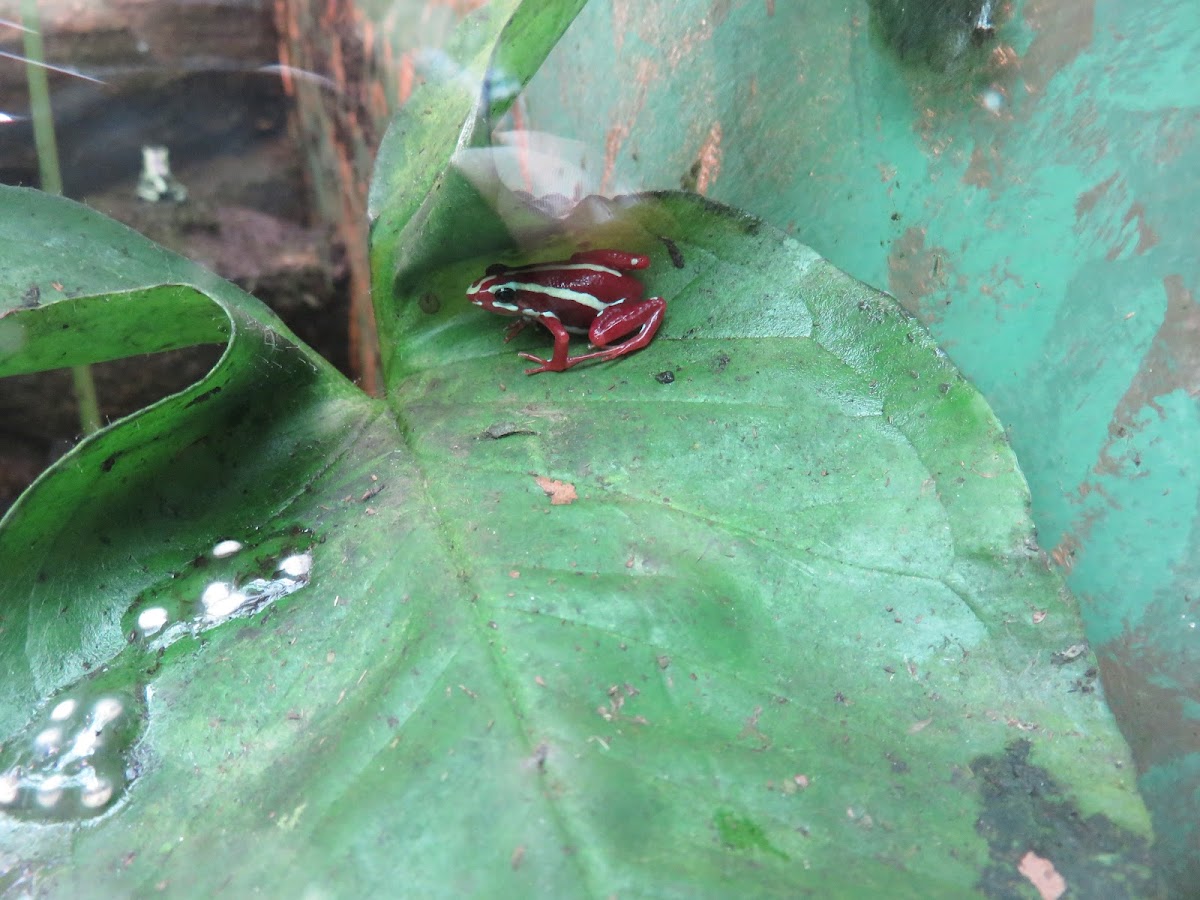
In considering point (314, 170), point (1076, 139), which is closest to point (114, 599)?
point (1076, 139)

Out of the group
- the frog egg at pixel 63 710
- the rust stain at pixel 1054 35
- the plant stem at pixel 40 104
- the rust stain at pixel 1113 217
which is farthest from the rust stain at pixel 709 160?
the plant stem at pixel 40 104

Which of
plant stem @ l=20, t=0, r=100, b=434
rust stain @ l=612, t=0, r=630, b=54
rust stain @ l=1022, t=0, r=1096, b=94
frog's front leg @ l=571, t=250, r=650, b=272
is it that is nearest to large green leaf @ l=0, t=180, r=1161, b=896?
frog's front leg @ l=571, t=250, r=650, b=272

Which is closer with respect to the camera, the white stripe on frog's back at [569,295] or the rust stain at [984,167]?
the rust stain at [984,167]

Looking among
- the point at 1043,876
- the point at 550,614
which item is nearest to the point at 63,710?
the point at 550,614

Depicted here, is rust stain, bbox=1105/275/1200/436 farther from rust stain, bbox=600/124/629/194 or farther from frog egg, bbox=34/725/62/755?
frog egg, bbox=34/725/62/755

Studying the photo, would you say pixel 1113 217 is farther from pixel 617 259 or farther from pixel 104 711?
pixel 104 711

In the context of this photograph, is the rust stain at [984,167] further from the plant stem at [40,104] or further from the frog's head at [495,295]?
the plant stem at [40,104]

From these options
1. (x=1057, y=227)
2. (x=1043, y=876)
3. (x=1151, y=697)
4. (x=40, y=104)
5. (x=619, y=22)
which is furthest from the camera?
(x=40, y=104)
